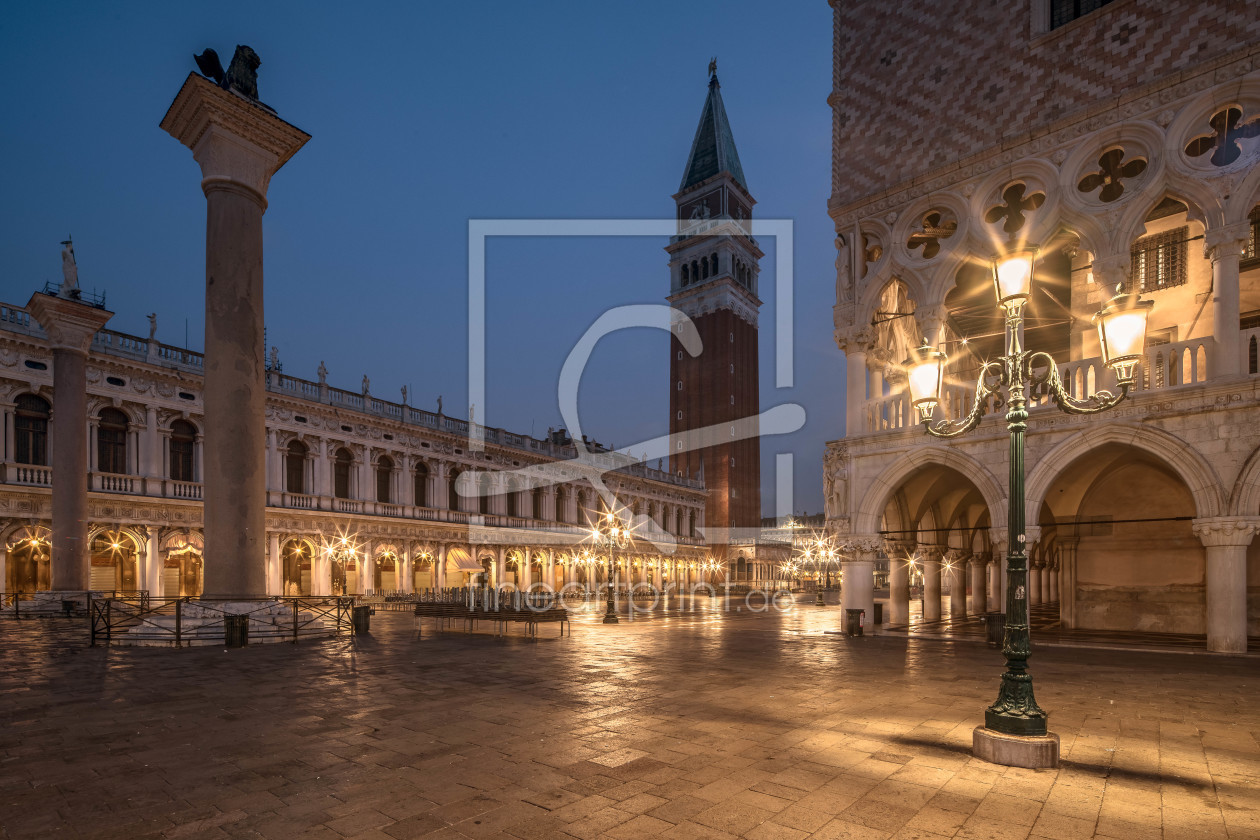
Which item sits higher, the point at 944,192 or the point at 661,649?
the point at 944,192

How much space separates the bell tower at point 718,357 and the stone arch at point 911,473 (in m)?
55.9

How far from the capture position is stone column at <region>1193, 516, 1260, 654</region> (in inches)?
498

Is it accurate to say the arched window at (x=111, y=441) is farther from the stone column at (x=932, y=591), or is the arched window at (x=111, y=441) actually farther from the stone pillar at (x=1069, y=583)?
the stone pillar at (x=1069, y=583)

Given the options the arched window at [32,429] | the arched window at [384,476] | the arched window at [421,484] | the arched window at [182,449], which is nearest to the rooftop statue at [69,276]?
the arched window at [32,429]

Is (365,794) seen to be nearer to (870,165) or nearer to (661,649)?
(661,649)

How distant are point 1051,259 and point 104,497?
3465cm

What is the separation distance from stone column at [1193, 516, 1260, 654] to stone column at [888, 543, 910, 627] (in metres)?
7.09

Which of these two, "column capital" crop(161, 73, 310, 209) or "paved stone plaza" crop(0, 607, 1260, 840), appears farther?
"column capital" crop(161, 73, 310, 209)

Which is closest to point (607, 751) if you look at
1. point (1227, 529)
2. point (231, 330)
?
point (1227, 529)

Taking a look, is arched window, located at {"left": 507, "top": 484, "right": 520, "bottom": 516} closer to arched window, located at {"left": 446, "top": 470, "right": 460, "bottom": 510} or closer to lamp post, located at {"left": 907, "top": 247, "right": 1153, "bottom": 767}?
arched window, located at {"left": 446, "top": 470, "right": 460, "bottom": 510}

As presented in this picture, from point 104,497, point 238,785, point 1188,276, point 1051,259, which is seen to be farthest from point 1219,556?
point 104,497

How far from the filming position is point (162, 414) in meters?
31.8

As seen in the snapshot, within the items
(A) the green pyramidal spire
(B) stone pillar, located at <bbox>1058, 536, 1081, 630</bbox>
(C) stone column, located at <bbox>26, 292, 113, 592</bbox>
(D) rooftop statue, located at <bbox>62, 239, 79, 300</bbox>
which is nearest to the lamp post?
(B) stone pillar, located at <bbox>1058, 536, 1081, 630</bbox>

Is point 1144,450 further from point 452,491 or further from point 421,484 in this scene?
point 452,491
